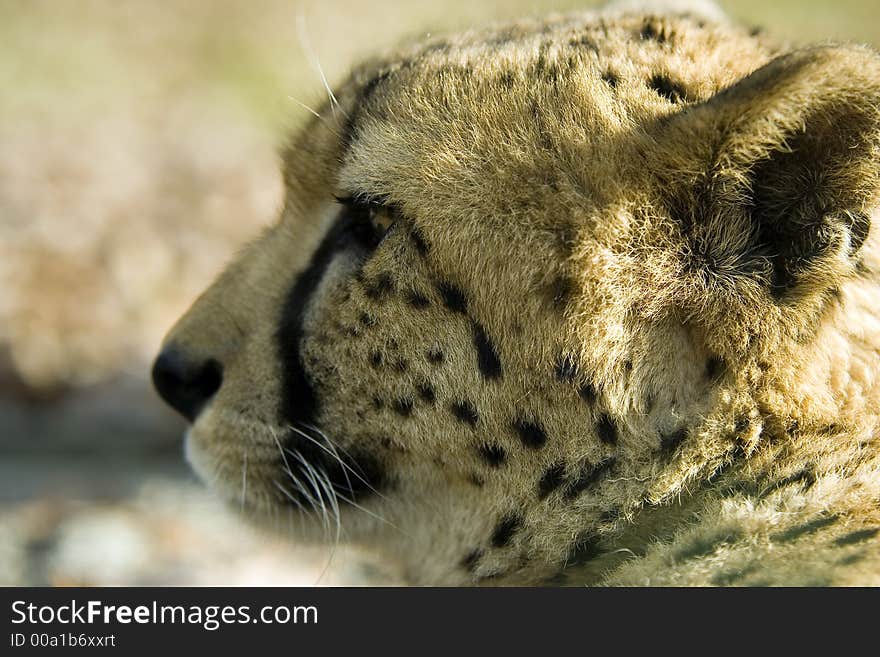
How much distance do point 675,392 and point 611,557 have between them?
0.38m

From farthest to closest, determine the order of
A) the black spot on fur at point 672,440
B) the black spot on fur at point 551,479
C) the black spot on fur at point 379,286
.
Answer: the black spot on fur at point 379,286, the black spot on fur at point 551,479, the black spot on fur at point 672,440

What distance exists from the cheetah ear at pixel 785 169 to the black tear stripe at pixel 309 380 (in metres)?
0.77

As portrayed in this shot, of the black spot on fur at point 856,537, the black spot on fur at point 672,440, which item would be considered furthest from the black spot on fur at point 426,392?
the black spot on fur at point 856,537

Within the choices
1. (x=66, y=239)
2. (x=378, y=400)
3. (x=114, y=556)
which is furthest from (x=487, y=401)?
(x=66, y=239)

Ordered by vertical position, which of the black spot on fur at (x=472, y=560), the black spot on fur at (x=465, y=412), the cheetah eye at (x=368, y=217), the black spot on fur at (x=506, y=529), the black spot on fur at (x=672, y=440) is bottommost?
the black spot on fur at (x=472, y=560)

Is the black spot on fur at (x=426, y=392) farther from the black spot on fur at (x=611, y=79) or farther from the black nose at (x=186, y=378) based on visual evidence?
the black spot on fur at (x=611, y=79)

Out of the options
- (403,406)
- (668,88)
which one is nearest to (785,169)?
(668,88)

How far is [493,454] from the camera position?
2.10 m

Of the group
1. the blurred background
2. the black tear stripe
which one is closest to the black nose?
the black tear stripe

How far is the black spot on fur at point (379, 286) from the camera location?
2.12 m

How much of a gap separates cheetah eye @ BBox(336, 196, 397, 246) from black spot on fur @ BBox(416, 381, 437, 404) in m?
0.32

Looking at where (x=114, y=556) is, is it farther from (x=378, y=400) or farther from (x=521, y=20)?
(x=521, y=20)

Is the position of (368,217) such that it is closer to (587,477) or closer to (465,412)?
(465,412)

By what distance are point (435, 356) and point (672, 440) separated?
0.50 meters
